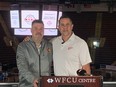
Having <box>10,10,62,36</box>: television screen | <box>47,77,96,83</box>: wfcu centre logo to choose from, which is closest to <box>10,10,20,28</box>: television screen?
<box>10,10,62,36</box>: television screen

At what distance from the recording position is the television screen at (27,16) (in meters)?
9.73

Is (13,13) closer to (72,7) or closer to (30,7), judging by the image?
(30,7)

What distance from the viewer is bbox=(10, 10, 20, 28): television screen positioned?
9.73 metres

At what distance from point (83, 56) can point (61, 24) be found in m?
0.37

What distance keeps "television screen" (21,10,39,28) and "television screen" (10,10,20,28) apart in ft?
0.49

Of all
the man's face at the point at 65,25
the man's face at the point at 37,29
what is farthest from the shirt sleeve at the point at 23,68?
the man's face at the point at 65,25

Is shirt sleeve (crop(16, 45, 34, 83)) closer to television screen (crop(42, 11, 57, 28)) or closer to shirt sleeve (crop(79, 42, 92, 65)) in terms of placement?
shirt sleeve (crop(79, 42, 92, 65))

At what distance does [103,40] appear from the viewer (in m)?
10.7

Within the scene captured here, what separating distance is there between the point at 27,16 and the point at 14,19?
408 mm

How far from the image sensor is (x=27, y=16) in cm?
976

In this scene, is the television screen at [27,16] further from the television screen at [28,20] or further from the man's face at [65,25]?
the man's face at [65,25]

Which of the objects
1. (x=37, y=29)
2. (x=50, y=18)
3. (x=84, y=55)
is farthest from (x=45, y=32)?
(x=37, y=29)

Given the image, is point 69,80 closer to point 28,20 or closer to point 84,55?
point 84,55

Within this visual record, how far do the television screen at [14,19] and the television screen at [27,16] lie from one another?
149mm
